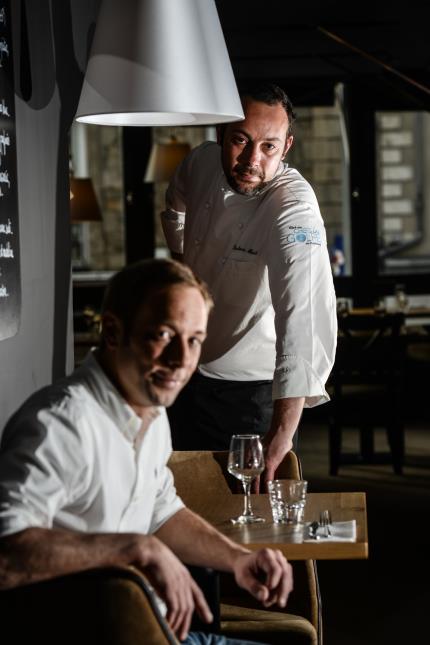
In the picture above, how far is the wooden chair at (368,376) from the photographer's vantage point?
6.53 m

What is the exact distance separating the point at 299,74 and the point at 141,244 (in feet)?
6.60

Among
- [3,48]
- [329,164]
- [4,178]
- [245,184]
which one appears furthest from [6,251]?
[329,164]

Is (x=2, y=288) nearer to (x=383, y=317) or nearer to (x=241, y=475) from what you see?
(x=241, y=475)

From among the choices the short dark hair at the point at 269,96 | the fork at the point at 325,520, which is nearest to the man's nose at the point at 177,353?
the fork at the point at 325,520

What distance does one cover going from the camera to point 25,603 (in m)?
1.53

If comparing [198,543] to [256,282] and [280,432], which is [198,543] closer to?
[280,432]

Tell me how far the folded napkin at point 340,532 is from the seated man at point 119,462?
A: 319 millimetres

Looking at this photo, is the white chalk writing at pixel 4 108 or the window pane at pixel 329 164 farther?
the window pane at pixel 329 164

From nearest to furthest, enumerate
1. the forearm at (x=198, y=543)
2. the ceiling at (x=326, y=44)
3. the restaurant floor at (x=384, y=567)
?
the forearm at (x=198, y=543), the restaurant floor at (x=384, y=567), the ceiling at (x=326, y=44)

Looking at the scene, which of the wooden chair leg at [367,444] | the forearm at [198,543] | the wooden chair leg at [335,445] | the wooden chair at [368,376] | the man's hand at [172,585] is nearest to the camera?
the man's hand at [172,585]

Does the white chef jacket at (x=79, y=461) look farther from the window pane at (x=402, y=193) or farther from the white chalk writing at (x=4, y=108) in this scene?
the window pane at (x=402, y=193)

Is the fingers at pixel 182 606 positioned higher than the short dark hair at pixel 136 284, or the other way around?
the short dark hair at pixel 136 284

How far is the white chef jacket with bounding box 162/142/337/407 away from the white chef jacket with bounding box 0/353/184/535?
40.9 inches

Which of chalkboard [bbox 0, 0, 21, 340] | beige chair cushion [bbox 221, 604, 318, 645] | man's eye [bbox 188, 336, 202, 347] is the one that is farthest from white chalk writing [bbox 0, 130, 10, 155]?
beige chair cushion [bbox 221, 604, 318, 645]
